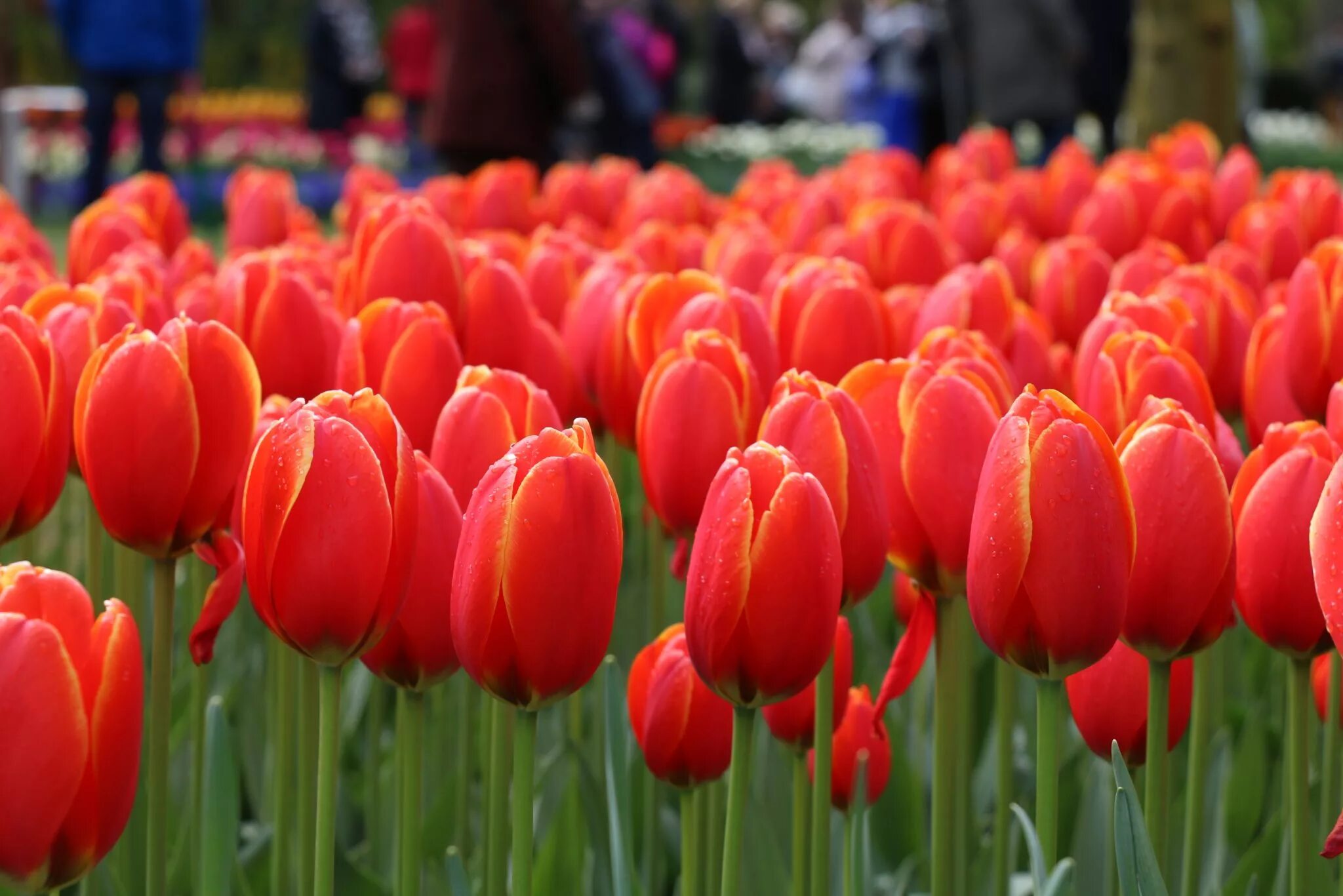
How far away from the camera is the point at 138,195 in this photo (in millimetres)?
3338

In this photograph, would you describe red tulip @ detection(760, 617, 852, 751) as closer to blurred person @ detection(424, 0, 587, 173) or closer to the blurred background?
the blurred background

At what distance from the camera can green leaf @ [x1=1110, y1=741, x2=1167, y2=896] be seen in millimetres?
1166

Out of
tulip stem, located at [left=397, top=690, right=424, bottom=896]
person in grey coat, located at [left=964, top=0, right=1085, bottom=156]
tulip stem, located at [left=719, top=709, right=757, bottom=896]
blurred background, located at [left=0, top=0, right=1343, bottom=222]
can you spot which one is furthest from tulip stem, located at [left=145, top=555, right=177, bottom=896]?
person in grey coat, located at [left=964, top=0, right=1085, bottom=156]

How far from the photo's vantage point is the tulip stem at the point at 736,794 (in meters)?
1.25

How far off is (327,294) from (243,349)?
0.78 meters

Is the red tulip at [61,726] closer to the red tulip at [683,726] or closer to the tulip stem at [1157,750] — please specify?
the red tulip at [683,726]

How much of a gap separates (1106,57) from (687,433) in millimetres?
9189

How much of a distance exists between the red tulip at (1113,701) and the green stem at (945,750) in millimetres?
99

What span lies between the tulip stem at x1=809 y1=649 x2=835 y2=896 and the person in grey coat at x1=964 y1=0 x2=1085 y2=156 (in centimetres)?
746

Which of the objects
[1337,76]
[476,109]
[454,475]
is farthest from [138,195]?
[1337,76]

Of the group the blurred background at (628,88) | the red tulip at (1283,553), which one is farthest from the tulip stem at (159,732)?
the blurred background at (628,88)

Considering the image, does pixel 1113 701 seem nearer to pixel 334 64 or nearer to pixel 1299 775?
pixel 1299 775

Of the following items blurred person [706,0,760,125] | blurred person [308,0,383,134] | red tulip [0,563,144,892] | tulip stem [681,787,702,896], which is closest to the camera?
red tulip [0,563,144,892]

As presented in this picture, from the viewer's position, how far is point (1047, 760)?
1267mm
